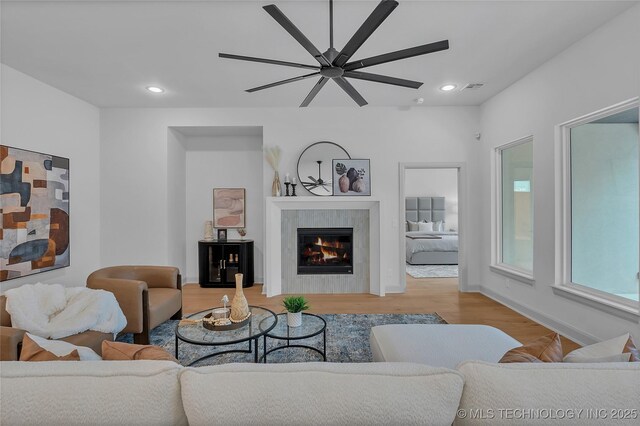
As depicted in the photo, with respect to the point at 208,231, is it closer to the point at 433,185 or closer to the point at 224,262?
the point at 224,262

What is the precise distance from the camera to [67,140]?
4023mm

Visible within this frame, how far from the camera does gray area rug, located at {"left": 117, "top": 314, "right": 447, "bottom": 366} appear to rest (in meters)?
2.55

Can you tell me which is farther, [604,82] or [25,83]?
[25,83]

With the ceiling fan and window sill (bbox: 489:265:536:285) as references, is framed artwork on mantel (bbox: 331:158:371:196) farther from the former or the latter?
the ceiling fan

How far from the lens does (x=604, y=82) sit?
2.61 meters

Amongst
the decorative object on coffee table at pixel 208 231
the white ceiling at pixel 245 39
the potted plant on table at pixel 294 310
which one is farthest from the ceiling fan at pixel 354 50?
the decorative object on coffee table at pixel 208 231

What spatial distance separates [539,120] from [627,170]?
105 cm

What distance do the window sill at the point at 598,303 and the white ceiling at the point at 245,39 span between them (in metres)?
2.33

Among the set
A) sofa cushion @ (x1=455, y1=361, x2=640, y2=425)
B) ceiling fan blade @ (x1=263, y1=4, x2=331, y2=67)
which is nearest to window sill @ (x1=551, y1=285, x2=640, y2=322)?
sofa cushion @ (x1=455, y1=361, x2=640, y2=425)

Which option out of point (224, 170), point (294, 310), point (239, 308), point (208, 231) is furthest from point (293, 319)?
point (224, 170)

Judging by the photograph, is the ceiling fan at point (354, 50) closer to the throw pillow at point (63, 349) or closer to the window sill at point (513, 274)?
the throw pillow at point (63, 349)

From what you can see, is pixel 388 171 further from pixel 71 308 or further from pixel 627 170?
pixel 71 308

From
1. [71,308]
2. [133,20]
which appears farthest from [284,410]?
[133,20]

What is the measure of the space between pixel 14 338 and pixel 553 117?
4772mm
